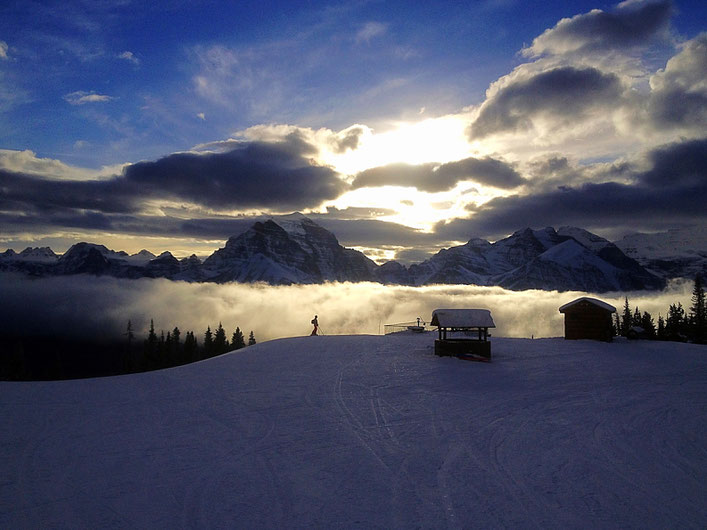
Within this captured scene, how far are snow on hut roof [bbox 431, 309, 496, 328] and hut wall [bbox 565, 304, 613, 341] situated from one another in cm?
1126

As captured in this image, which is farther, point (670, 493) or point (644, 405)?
point (644, 405)

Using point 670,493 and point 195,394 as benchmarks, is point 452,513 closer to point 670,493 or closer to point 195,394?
point 670,493

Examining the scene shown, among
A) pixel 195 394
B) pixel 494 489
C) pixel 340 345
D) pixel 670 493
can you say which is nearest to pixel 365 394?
pixel 195 394

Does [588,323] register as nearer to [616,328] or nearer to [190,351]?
[616,328]

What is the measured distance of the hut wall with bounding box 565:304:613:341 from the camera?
39312mm

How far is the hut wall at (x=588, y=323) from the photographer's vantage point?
39.3 metres

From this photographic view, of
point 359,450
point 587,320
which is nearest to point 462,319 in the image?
point 587,320

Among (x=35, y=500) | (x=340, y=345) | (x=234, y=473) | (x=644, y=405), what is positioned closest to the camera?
(x=35, y=500)

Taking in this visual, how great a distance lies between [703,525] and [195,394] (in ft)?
62.2

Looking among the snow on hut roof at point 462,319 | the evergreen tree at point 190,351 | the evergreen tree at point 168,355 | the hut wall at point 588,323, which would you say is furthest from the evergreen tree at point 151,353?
the hut wall at point 588,323

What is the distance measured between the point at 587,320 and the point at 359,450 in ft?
110

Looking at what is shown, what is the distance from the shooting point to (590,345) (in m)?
36.5

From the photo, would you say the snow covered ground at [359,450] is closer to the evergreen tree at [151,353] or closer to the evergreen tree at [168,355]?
the evergreen tree at [168,355]

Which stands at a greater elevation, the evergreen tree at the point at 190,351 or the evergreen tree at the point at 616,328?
the evergreen tree at the point at 616,328
